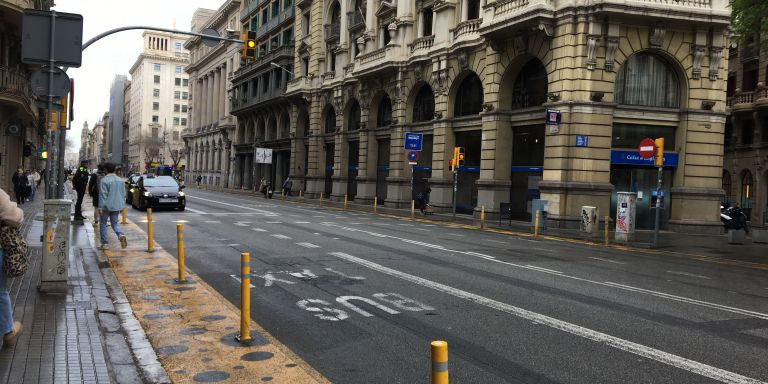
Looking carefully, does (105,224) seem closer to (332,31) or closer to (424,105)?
(424,105)

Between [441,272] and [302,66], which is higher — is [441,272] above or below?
below

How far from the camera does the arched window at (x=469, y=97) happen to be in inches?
1204

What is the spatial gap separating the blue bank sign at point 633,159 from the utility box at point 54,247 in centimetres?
2178

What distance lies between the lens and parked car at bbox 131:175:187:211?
24.9m

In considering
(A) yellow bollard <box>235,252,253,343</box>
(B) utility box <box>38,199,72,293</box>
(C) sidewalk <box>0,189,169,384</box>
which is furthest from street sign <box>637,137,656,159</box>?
(B) utility box <box>38,199,72,293</box>

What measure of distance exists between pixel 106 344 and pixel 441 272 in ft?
21.3

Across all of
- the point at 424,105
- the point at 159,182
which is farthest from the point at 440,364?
the point at 424,105

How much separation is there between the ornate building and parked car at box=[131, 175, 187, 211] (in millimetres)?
44383

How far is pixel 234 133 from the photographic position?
2916 inches

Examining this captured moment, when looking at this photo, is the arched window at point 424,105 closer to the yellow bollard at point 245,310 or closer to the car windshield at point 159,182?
the car windshield at point 159,182

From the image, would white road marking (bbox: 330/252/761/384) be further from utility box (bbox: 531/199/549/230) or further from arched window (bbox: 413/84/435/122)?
arched window (bbox: 413/84/435/122)

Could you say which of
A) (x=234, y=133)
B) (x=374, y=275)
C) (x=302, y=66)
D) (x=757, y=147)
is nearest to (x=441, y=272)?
(x=374, y=275)

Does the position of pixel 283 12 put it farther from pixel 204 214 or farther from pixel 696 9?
pixel 696 9

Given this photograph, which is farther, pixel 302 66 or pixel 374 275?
pixel 302 66
